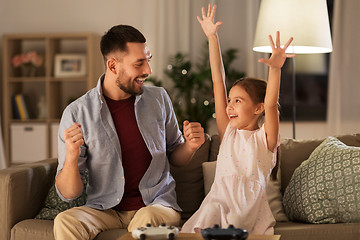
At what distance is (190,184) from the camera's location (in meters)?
2.74

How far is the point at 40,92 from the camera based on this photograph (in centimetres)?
570

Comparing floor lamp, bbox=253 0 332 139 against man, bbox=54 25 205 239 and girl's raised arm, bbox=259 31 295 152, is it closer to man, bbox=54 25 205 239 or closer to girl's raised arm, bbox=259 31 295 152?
man, bbox=54 25 205 239

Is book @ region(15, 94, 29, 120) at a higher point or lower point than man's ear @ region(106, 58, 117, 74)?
lower

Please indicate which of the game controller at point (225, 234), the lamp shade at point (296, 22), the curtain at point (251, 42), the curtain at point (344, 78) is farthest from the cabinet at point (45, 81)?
the game controller at point (225, 234)

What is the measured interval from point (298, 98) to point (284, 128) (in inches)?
15.1

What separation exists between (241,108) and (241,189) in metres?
0.33

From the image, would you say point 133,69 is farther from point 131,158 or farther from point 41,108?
point 41,108

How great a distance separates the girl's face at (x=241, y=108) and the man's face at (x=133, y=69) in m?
0.45

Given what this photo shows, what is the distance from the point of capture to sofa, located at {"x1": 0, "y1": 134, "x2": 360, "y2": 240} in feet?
7.74

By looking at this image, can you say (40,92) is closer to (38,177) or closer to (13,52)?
(13,52)

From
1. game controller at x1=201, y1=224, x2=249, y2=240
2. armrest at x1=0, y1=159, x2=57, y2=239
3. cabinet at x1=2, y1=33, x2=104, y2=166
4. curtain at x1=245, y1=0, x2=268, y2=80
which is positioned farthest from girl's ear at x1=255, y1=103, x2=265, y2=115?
cabinet at x1=2, y1=33, x2=104, y2=166

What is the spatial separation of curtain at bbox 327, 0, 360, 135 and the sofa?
2.43 meters

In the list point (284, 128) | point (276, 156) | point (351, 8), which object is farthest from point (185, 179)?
point (351, 8)

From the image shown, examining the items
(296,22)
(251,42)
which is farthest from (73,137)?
(251,42)
